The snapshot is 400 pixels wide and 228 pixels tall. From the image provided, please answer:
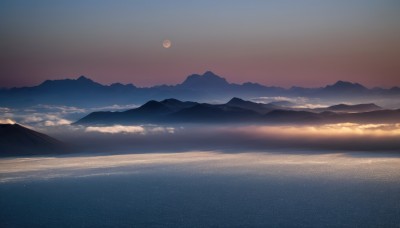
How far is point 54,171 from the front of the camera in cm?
19738

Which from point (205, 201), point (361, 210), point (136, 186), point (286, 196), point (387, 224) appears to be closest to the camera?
point (387, 224)

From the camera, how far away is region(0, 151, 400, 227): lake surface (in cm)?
9238

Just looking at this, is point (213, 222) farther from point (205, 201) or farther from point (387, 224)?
point (387, 224)

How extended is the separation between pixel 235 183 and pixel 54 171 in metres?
93.7

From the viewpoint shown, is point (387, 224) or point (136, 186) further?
point (136, 186)

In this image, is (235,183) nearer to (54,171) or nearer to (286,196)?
(286,196)

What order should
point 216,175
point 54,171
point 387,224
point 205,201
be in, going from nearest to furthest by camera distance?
point 387,224, point 205,201, point 216,175, point 54,171

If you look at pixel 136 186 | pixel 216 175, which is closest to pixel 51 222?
pixel 136 186

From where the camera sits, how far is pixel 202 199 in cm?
11925

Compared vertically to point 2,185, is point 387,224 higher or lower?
lower

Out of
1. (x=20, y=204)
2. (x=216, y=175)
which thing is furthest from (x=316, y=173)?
(x=20, y=204)

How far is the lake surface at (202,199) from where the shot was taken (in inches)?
3637

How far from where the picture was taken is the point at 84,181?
163875mm

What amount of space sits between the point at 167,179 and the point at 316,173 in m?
65.4
